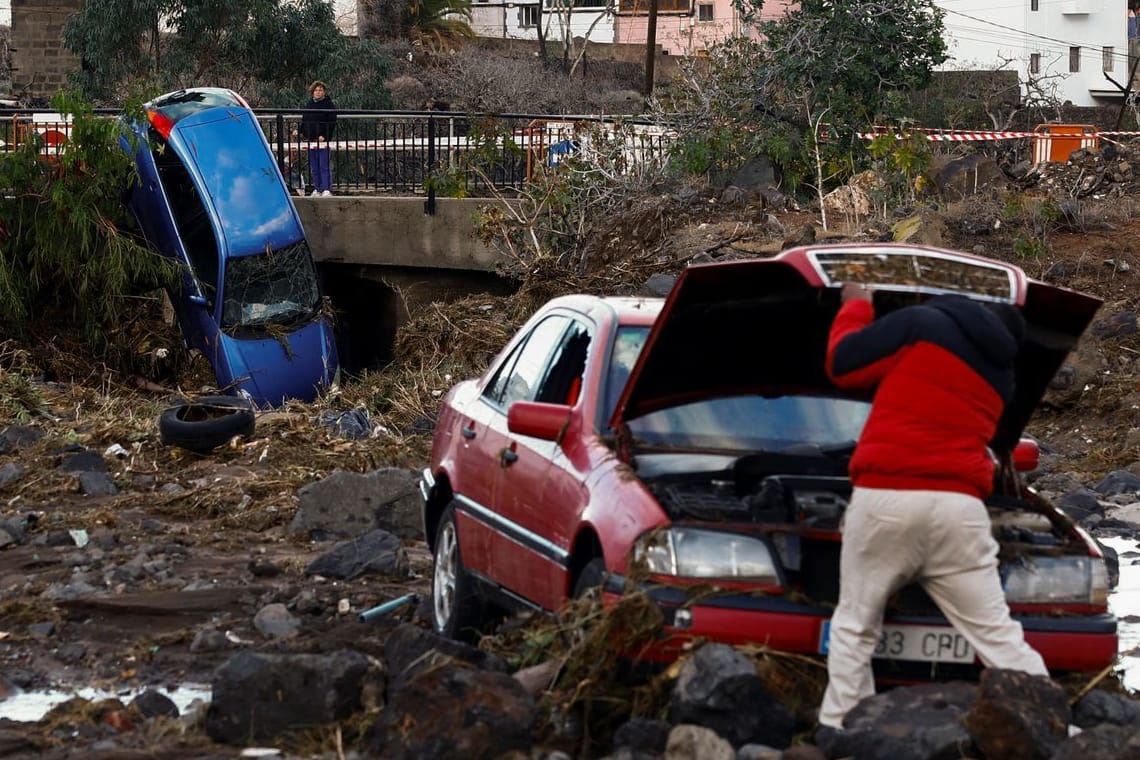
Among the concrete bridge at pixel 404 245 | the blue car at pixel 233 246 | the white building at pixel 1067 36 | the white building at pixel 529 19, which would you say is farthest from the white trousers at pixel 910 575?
the white building at pixel 1067 36

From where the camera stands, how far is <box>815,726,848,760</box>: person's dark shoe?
15.6 feet

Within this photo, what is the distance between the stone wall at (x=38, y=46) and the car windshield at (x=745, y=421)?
38446 mm

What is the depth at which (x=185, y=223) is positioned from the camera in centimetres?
1939

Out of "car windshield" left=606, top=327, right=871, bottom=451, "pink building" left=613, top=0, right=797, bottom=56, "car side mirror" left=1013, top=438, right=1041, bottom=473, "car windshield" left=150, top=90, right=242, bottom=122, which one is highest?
"pink building" left=613, top=0, right=797, bottom=56

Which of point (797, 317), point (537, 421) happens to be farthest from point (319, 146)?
point (797, 317)

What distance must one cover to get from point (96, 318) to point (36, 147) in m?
2.08

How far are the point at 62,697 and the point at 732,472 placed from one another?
268 centimetres

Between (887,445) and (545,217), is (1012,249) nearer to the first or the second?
(545,217)

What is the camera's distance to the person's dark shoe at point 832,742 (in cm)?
475

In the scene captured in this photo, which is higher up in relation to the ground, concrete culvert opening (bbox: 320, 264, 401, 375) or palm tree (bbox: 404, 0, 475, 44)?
palm tree (bbox: 404, 0, 475, 44)

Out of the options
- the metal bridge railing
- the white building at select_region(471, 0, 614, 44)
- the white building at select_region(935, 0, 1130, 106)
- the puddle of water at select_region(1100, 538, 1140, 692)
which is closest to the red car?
the puddle of water at select_region(1100, 538, 1140, 692)

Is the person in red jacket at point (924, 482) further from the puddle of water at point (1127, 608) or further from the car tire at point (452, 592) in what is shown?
the car tire at point (452, 592)

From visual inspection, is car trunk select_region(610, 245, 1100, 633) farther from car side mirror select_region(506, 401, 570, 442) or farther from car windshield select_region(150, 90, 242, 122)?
car windshield select_region(150, 90, 242, 122)

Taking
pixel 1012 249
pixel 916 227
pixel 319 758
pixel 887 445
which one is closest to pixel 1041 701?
pixel 887 445
